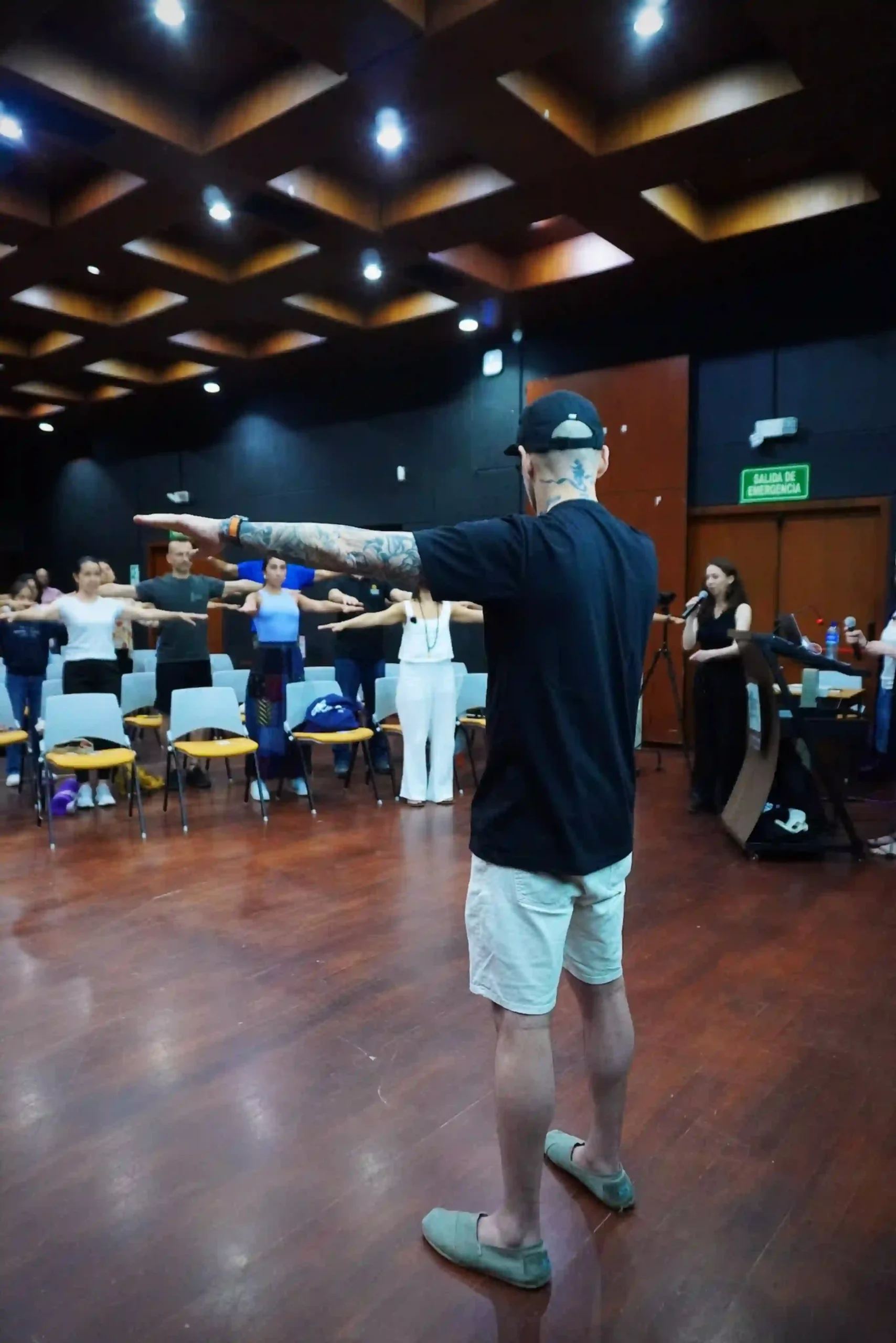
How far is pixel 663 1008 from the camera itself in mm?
2852

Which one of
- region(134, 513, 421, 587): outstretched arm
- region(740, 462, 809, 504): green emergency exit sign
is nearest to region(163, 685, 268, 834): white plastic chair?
region(134, 513, 421, 587): outstretched arm

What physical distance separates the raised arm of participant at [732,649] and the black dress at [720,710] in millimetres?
30

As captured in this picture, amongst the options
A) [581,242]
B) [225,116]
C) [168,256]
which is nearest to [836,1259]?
[225,116]

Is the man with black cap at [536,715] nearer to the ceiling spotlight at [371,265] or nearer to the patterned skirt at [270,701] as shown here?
the patterned skirt at [270,701]

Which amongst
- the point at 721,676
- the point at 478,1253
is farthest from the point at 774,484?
the point at 478,1253

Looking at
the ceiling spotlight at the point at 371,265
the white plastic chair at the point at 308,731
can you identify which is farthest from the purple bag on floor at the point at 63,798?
the ceiling spotlight at the point at 371,265

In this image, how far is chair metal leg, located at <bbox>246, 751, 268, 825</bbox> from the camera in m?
5.30

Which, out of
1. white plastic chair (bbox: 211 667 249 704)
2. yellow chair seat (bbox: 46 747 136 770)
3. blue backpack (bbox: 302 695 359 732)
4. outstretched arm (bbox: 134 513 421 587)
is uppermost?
outstretched arm (bbox: 134 513 421 587)

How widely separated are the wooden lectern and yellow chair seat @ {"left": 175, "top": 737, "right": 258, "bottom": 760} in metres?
2.87

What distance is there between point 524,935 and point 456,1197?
786 millimetres

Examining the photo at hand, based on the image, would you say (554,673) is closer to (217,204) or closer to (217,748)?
(217,748)

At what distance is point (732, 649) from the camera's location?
16.2 feet

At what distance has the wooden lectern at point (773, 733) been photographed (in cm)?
427

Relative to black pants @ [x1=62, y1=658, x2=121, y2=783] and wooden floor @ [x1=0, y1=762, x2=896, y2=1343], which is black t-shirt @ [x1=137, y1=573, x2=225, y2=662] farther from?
wooden floor @ [x1=0, y1=762, x2=896, y2=1343]
